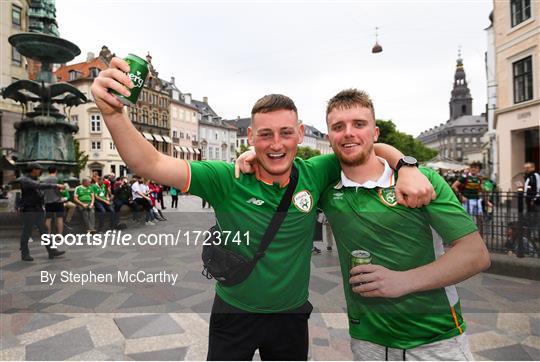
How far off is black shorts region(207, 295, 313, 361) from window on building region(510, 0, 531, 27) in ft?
63.2

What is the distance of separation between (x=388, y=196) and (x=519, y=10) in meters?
19.7

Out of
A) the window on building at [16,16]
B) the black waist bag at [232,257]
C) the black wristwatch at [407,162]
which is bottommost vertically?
the black waist bag at [232,257]

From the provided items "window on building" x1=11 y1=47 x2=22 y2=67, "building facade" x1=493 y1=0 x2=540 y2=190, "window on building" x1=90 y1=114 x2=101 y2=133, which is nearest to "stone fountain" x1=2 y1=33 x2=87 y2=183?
"building facade" x1=493 y1=0 x2=540 y2=190

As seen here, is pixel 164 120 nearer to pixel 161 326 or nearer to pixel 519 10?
pixel 519 10

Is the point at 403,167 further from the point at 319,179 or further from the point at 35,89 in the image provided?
the point at 35,89

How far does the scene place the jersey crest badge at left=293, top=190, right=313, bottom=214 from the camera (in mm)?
1532

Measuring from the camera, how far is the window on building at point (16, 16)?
3045 cm

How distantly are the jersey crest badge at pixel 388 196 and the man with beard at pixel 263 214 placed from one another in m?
0.10

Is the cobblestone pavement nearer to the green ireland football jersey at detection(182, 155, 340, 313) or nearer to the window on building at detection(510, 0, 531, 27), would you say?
the green ireland football jersey at detection(182, 155, 340, 313)

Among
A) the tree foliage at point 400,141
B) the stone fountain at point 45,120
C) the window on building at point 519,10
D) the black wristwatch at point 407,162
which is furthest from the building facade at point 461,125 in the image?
the black wristwatch at point 407,162

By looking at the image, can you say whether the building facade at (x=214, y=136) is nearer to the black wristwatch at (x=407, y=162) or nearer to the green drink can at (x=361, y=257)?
the black wristwatch at (x=407, y=162)

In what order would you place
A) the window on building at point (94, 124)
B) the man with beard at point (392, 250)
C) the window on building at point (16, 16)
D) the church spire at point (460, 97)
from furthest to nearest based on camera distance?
1. the church spire at point (460, 97)
2. the window on building at point (94, 124)
3. the window on building at point (16, 16)
4. the man with beard at point (392, 250)

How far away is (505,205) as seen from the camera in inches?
258

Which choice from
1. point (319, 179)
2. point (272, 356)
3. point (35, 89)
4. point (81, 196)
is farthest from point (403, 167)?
point (35, 89)
